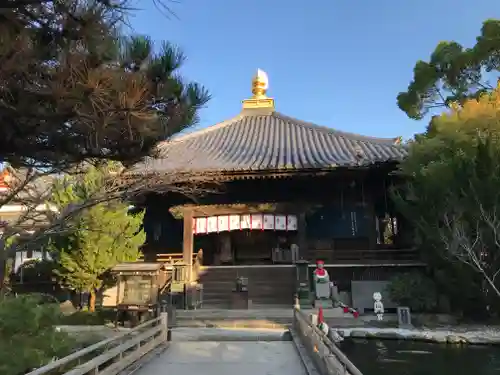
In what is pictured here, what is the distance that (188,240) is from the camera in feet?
55.6

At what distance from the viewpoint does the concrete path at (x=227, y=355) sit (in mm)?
7133

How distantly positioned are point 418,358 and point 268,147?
40.1 feet

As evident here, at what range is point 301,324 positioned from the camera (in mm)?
9914

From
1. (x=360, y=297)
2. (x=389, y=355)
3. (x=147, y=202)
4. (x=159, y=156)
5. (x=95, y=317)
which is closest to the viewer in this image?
(x=159, y=156)

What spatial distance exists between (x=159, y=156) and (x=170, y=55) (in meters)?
1.71

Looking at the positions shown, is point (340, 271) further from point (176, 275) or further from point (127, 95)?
point (127, 95)

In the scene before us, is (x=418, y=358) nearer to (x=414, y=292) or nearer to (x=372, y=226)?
(x=414, y=292)

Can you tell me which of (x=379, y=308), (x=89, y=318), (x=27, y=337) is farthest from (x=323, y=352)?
(x=89, y=318)

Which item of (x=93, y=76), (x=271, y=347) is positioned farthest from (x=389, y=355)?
(x=93, y=76)

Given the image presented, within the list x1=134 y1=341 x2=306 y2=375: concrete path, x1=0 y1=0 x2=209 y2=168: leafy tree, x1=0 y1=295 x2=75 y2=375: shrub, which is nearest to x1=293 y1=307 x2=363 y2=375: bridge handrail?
x1=134 y1=341 x2=306 y2=375: concrete path

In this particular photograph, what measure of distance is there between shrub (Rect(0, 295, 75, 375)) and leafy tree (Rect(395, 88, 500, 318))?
1001cm

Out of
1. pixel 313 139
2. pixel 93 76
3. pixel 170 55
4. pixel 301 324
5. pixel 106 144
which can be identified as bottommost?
pixel 301 324

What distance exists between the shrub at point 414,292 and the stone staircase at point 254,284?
11.7ft

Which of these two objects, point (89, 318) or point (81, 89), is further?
point (89, 318)
